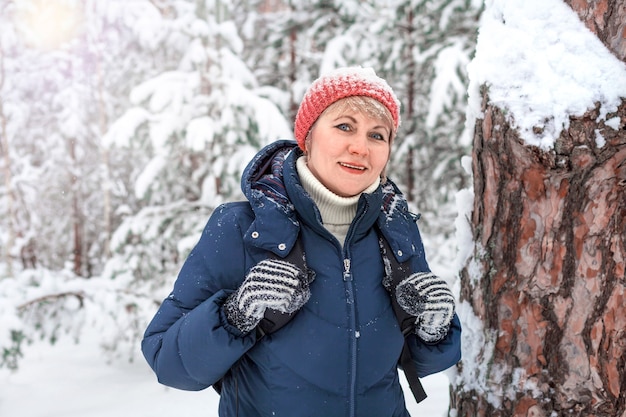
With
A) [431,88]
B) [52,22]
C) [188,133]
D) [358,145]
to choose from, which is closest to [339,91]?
[358,145]

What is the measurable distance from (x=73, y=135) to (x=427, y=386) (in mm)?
13137

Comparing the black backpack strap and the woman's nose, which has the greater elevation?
the woman's nose

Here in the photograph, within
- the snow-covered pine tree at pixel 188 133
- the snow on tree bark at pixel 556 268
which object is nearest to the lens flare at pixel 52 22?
the snow-covered pine tree at pixel 188 133

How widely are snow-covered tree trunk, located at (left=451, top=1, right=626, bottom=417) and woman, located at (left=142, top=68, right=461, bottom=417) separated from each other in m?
0.39

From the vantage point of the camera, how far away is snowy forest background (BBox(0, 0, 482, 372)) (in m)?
6.31

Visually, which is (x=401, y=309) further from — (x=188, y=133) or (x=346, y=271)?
(x=188, y=133)

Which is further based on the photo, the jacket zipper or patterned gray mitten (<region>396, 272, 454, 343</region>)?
patterned gray mitten (<region>396, 272, 454, 343</region>)

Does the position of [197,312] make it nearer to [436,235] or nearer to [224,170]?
[224,170]

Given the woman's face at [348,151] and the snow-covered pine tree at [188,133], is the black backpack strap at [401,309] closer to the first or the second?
the woman's face at [348,151]

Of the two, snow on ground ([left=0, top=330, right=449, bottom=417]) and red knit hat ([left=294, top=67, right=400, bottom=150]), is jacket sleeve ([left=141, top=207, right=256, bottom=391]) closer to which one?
red knit hat ([left=294, top=67, right=400, bottom=150])

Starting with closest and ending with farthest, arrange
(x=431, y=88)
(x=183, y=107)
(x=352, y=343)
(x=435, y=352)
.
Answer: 1. (x=352, y=343)
2. (x=435, y=352)
3. (x=183, y=107)
4. (x=431, y=88)

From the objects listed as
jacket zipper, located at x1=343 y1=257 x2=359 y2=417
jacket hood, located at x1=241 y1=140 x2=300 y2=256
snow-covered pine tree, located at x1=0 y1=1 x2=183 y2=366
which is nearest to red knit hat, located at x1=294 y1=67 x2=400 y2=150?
jacket hood, located at x1=241 y1=140 x2=300 y2=256

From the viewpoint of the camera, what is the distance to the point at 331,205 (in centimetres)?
203

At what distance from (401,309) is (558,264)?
77cm
